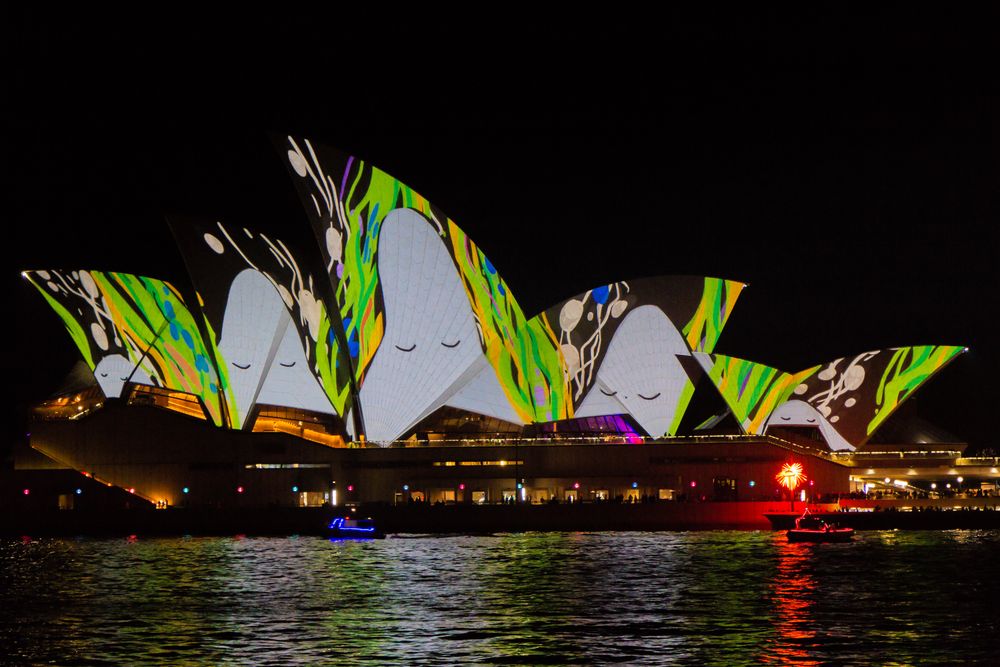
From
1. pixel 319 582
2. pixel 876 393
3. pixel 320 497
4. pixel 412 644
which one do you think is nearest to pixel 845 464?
pixel 876 393

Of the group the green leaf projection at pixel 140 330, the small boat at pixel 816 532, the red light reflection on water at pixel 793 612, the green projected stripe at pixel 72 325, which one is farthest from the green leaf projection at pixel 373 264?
the red light reflection on water at pixel 793 612

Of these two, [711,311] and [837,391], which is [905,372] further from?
[711,311]

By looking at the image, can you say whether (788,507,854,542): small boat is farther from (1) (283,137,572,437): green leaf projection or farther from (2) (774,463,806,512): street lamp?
(1) (283,137,572,437): green leaf projection

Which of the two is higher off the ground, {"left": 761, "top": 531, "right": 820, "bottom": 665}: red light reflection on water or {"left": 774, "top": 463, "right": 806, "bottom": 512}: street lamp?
{"left": 774, "top": 463, "right": 806, "bottom": 512}: street lamp

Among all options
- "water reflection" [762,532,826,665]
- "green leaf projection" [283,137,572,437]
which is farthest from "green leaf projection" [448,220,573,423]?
"water reflection" [762,532,826,665]

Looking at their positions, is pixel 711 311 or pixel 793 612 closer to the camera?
pixel 793 612

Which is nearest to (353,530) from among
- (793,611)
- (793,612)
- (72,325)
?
(72,325)

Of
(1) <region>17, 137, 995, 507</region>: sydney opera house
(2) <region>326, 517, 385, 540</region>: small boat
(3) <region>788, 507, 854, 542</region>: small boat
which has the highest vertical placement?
(1) <region>17, 137, 995, 507</region>: sydney opera house

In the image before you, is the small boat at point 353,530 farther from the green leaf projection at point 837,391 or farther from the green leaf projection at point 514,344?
A: the green leaf projection at point 837,391

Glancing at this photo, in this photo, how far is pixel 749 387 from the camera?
260 ft

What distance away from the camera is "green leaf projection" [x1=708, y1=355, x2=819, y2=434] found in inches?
3041

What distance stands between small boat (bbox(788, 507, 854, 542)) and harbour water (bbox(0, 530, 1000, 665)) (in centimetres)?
534

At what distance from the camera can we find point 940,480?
88938 millimetres

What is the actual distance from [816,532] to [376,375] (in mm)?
22254
